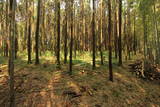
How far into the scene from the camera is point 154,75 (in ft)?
46.4

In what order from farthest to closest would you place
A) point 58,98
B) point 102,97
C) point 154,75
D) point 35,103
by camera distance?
point 154,75, point 102,97, point 58,98, point 35,103

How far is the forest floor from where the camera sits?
850cm

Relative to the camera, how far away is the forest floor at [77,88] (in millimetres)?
8500

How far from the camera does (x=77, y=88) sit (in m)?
9.74

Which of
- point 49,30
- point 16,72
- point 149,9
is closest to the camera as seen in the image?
point 16,72

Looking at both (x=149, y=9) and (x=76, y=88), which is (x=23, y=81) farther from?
(x=149, y=9)

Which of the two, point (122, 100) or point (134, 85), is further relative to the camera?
point (134, 85)

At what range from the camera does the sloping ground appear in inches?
334

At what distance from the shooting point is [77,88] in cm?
974

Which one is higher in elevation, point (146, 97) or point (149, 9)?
point (149, 9)

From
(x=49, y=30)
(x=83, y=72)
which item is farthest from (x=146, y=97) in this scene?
(x=49, y=30)

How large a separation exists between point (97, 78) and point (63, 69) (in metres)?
3.08

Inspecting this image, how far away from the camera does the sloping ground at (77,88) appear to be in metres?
8.49

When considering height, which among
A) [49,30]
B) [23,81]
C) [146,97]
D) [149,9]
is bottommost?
[146,97]
